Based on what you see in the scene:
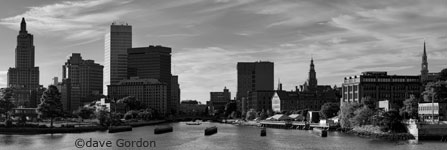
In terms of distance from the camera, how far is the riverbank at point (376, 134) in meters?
157

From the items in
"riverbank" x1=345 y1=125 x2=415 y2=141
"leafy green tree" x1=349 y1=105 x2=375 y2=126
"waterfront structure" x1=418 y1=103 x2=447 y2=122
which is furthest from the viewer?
"waterfront structure" x1=418 y1=103 x2=447 y2=122

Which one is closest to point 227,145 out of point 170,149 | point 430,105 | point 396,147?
point 170,149

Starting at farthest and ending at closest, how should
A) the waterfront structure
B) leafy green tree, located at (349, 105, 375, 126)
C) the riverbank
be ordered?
the waterfront structure, leafy green tree, located at (349, 105, 375, 126), the riverbank

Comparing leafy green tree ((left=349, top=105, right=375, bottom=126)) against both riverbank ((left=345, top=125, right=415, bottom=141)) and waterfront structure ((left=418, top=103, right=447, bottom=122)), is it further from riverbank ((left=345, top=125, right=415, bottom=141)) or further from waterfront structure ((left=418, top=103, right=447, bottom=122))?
waterfront structure ((left=418, top=103, right=447, bottom=122))

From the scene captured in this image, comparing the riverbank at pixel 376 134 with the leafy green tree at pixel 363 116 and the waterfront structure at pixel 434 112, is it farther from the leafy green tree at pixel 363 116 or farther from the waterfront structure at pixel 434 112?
the waterfront structure at pixel 434 112

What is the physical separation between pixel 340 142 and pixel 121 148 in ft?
167

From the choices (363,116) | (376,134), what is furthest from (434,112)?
(376,134)

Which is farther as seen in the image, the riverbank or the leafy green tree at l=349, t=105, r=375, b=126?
the leafy green tree at l=349, t=105, r=375, b=126

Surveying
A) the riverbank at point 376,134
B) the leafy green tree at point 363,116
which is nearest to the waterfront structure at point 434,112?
the leafy green tree at point 363,116

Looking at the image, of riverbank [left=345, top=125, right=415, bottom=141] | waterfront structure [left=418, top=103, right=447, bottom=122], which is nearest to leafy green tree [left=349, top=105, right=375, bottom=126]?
riverbank [left=345, top=125, right=415, bottom=141]

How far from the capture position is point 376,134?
166 m

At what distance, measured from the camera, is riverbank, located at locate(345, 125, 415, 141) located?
6196 inches

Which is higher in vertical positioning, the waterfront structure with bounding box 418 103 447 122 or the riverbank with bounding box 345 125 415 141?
the waterfront structure with bounding box 418 103 447 122

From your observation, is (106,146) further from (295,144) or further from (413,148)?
(413,148)
